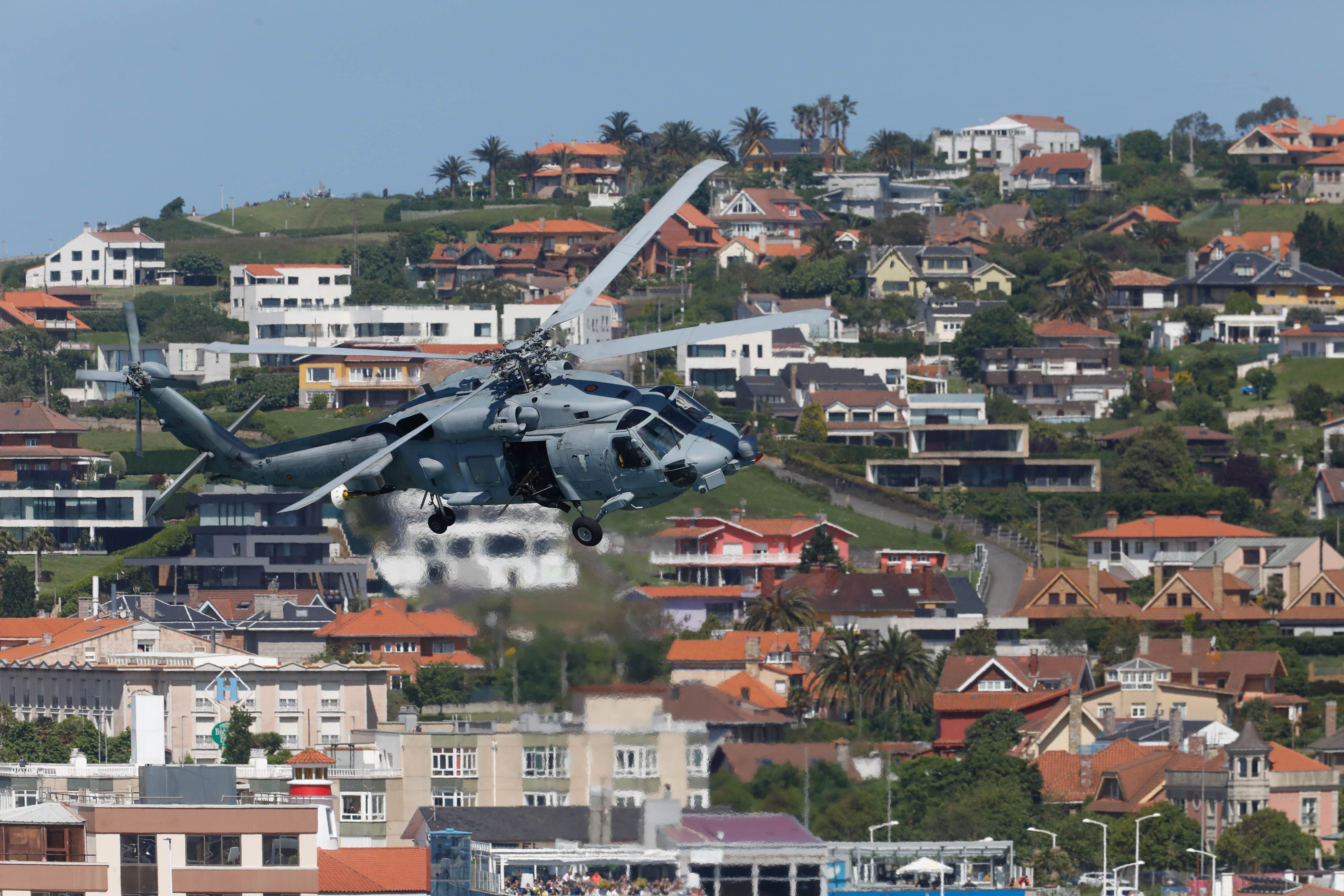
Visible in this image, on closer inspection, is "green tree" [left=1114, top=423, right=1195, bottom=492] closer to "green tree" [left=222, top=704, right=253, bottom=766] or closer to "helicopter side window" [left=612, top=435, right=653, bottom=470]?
"green tree" [left=222, top=704, right=253, bottom=766]

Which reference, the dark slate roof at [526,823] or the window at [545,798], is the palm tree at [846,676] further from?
the window at [545,798]

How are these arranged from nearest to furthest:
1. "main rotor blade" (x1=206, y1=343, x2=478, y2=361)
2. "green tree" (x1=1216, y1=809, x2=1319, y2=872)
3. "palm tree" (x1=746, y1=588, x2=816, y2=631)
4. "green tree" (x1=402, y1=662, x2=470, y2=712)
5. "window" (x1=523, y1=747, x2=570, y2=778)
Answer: "main rotor blade" (x1=206, y1=343, x2=478, y2=361) < "window" (x1=523, y1=747, x2=570, y2=778) < "green tree" (x1=402, y1=662, x2=470, y2=712) < "green tree" (x1=1216, y1=809, x2=1319, y2=872) < "palm tree" (x1=746, y1=588, x2=816, y2=631)

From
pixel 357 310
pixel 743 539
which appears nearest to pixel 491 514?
pixel 743 539

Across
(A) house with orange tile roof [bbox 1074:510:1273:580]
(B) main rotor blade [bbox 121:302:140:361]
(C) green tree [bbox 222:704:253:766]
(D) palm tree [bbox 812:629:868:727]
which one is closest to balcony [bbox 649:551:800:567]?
(D) palm tree [bbox 812:629:868:727]

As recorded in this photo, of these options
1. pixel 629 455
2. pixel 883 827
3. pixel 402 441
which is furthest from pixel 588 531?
pixel 883 827

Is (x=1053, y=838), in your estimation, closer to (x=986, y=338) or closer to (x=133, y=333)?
(x=133, y=333)

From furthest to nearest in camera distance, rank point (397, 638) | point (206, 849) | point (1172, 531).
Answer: point (1172, 531) < point (397, 638) < point (206, 849)
